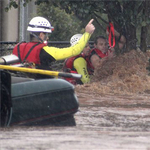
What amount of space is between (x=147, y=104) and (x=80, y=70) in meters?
2.10

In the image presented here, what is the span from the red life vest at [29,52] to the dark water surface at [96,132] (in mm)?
935

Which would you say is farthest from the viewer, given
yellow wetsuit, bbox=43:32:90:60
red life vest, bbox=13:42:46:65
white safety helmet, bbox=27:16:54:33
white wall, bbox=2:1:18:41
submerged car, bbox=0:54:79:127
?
white wall, bbox=2:1:18:41

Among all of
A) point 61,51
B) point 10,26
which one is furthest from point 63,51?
point 10,26

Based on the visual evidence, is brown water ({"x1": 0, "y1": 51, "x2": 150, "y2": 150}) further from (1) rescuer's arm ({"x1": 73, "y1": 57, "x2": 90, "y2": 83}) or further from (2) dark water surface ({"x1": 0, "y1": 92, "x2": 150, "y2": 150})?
(1) rescuer's arm ({"x1": 73, "y1": 57, "x2": 90, "y2": 83})

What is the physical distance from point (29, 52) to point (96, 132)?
2.29m

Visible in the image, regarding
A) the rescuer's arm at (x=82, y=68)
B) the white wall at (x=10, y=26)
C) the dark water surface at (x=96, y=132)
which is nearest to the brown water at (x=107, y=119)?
the dark water surface at (x=96, y=132)

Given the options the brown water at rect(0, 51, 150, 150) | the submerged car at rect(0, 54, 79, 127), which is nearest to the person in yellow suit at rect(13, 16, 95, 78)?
the brown water at rect(0, 51, 150, 150)

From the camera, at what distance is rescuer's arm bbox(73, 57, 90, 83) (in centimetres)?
1072

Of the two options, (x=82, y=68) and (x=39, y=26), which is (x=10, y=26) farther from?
(x=39, y=26)

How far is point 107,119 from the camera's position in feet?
24.4

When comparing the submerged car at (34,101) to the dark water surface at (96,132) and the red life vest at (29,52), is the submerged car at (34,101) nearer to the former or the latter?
the dark water surface at (96,132)

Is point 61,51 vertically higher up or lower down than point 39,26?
lower down

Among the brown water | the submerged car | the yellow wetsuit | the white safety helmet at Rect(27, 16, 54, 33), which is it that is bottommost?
the brown water

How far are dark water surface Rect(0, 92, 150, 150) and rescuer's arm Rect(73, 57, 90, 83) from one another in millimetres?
1683
